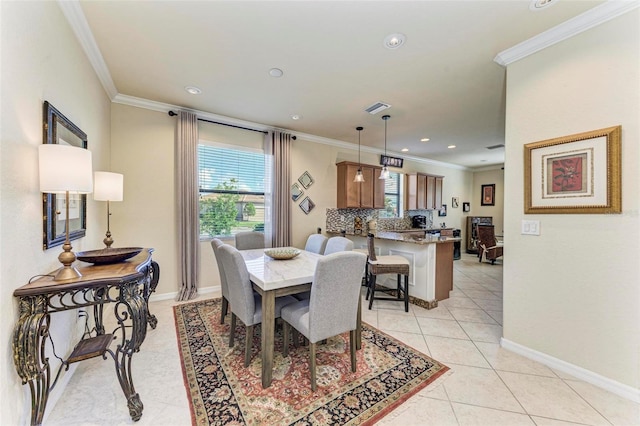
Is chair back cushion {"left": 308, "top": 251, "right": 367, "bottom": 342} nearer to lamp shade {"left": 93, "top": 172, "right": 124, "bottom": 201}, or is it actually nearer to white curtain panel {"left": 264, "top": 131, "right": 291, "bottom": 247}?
lamp shade {"left": 93, "top": 172, "right": 124, "bottom": 201}

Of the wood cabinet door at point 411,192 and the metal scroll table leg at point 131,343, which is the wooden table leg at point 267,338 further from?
the wood cabinet door at point 411,192

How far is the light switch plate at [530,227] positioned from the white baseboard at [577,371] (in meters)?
1.02

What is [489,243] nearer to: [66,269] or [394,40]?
[394,40]

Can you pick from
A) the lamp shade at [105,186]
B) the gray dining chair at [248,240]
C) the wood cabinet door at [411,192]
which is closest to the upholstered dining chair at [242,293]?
the lamp shade at [105,186]

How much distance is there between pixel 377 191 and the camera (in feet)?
17.9

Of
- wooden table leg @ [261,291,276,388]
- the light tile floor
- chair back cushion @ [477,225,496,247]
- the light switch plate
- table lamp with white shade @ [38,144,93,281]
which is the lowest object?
the light tile floor

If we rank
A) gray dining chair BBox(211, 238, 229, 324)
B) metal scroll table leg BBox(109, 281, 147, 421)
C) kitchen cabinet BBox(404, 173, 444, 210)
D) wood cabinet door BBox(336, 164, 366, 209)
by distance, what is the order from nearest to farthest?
Result: metal scroll table leg BBox(109, 281, 147, 421), gray dining chair BBox(211, 238, 229, 324), wood cabinet door BBox(336, 164, 366, 209), kitchen cabinet BBox(404, 173, 444, 210)

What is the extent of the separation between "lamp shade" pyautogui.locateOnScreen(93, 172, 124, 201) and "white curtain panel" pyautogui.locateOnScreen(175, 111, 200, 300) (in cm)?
101

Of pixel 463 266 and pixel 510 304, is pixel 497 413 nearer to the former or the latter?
pixel 510 304

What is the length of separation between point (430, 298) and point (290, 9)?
3.44 metres

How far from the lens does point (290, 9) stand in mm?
1741

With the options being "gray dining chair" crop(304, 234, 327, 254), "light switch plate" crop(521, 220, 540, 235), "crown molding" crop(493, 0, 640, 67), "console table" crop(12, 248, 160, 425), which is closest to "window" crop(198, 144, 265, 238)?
"gray dining chair" crop(304, 234, 327, 254)

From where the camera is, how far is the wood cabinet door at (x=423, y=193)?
21.0 ft

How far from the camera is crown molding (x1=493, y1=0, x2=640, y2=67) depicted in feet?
5.48
